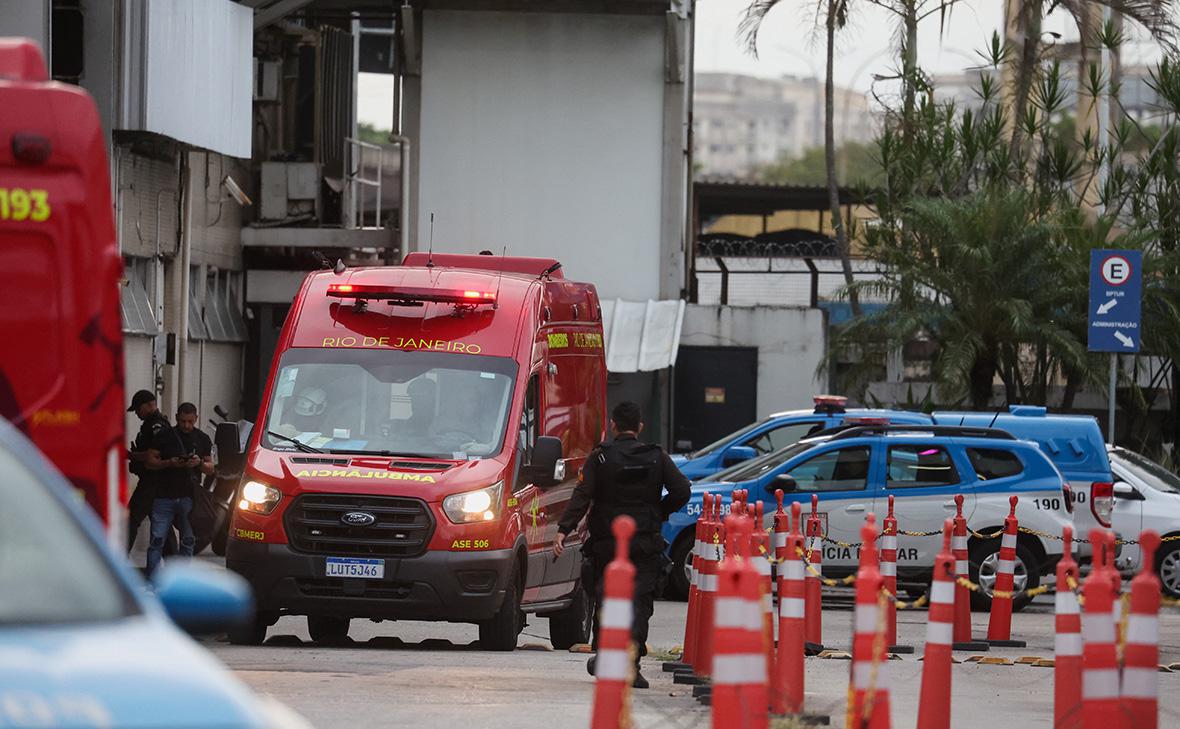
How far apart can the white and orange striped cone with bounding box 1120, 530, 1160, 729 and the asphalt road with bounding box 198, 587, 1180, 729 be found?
2.86 meters

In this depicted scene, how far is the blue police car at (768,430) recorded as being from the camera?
23359 millimetres

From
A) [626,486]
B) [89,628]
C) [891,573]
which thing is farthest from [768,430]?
[89,628]

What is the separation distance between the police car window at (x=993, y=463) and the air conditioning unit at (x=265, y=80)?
14.0 m

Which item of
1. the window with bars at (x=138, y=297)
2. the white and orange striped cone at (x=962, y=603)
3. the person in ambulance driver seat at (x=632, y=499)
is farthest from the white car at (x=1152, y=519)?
the window with bars at (x=138, y=297)

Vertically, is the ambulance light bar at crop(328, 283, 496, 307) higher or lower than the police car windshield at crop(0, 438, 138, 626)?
higher

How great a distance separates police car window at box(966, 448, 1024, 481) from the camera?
2072cm

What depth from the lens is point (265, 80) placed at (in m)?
31.0

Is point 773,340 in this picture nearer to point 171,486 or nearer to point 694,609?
point 171,486

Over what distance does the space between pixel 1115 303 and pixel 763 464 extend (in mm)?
4644

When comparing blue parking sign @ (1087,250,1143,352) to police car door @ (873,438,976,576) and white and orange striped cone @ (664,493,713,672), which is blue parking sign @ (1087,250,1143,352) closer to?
police car door @ (873,438,976,576)

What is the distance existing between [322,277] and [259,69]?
53.1 feet

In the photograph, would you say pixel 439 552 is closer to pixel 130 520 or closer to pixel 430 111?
pixel 130 520

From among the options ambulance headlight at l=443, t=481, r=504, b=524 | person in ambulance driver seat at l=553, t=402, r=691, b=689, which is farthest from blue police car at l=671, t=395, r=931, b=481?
person in ambulance driver seat at l=553, t=402, r=691, b=689

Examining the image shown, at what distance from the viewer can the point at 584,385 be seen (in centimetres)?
1709
